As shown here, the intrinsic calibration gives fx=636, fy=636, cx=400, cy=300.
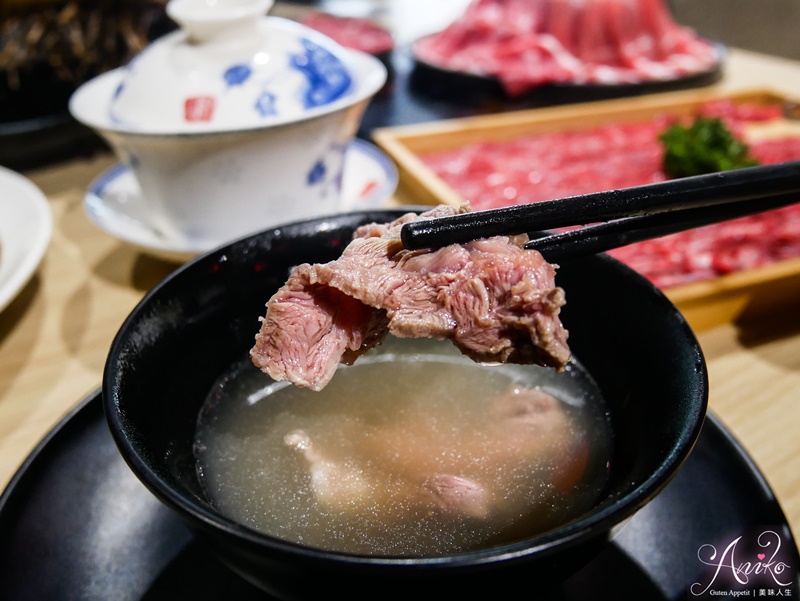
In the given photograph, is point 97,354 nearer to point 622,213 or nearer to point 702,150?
point 622,213

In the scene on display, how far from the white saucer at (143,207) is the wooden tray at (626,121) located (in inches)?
6.0

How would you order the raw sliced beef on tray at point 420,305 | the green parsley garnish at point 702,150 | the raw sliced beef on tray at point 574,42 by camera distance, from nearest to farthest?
the raw sliced beef on tray at point 420,305 → the green parsley garnish at point 702,150 → the raw sliced beef on tray at point 574,42

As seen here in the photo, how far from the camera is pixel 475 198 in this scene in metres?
2.27

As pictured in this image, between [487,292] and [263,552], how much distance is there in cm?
44

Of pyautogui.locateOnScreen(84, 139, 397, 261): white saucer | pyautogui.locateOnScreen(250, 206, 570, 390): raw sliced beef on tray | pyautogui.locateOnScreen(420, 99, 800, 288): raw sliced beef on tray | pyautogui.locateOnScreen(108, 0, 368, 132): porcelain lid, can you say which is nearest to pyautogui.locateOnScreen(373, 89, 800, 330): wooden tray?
pyautogui.locateOnScreen(420, 99, 800, 288): raw sliced beef on tray

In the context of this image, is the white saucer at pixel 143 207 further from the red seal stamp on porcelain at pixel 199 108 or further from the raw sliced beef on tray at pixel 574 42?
the raw sliced beef on tray at pixel 574 42

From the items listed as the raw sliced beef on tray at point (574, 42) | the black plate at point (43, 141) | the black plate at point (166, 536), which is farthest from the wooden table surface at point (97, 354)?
the raw sliced beef on tray at point (574, 42)

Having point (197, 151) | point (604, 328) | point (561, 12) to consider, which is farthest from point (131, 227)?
point (561, 12)

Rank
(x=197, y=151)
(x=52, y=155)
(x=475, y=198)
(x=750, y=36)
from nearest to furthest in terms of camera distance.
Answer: (x=197, y=151), (x=475, y=198), (x=52, y=155), (x=750, y=36)

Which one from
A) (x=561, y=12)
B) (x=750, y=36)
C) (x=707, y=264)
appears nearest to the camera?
(x=707, y=264)

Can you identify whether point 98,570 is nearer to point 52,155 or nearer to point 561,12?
point 52,155

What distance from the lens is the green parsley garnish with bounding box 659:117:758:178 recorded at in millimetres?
2275

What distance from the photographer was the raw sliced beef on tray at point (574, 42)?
132 inches

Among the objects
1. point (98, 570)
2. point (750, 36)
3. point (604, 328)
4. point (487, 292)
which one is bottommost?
point (750, 36)
